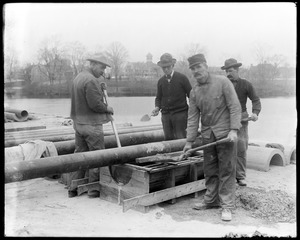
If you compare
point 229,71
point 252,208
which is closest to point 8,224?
point 252,208

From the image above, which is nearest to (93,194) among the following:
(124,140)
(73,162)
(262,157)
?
(73,162)

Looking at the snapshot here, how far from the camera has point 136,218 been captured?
14.3ft

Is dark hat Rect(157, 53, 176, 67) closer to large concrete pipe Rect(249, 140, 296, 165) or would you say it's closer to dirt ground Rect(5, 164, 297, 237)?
dirt ground Rect(5, 164, 297, 237)

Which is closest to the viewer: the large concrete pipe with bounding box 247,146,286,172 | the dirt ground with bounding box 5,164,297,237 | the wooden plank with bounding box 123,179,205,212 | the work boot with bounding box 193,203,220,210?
the dirt ground with bounding box 5,164,297,237

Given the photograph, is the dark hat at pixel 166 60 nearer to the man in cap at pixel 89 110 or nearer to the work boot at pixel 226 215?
the man in cap at pixel 89 110

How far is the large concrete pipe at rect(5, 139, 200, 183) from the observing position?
3.93 metres

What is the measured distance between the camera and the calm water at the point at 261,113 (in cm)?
893

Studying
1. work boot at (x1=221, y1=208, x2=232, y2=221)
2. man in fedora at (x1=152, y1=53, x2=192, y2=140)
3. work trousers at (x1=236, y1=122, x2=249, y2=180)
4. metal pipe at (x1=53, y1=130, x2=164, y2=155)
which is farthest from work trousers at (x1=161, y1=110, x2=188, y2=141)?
work boot at (x1=221, y1=208, x2=232, y2=221)

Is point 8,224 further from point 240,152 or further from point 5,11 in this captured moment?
point 240,152

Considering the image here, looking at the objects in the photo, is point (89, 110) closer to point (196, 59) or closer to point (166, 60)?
point (166, 60)

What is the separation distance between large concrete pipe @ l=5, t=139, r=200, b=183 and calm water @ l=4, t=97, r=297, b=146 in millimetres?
2207

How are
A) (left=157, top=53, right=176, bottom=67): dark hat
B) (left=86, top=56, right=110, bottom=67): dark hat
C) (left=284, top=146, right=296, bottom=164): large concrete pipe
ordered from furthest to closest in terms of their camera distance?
(left=284, top=146, right=296, bottom=164): large concrete pipe, (left=157, top=53, right=176, bottom=67): dark hat, (left=86, top=56, right=110, bottom=67): dark hat

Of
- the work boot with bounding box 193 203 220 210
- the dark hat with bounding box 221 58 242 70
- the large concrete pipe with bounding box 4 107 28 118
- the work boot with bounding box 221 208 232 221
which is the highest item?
the dark hat with bounding box 221 58 242 70

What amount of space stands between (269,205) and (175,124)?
7.89 ft
